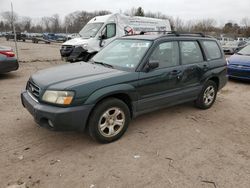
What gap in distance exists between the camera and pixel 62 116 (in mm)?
3229

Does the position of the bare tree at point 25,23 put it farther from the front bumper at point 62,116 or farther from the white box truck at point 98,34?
the front bumper at point 62,116

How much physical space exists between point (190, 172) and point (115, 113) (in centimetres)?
139

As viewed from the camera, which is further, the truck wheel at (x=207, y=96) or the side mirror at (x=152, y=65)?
the truck wheel at (x=207, y=96)

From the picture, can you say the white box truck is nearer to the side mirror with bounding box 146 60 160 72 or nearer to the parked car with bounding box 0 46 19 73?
the parked car with bounding box 0 46 19 73

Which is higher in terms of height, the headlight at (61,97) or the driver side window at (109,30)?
the driver side window at (109,30)

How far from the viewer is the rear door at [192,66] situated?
4.75m

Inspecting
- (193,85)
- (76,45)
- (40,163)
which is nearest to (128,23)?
(76,45)

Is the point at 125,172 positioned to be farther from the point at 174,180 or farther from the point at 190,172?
the point at 190,172

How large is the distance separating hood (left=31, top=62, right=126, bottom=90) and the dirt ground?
37.5 inches

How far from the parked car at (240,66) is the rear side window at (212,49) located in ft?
10.0

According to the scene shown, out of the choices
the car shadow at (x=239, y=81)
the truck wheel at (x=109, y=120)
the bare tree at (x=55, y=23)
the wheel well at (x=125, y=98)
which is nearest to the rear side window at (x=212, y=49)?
the wheel well at (x=125, y=98)

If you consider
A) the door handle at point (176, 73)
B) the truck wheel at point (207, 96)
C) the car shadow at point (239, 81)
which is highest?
the door handle at point (176, 73)

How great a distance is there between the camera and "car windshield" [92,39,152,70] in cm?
412

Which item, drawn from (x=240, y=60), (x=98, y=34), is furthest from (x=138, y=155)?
(x=98, y=34)
